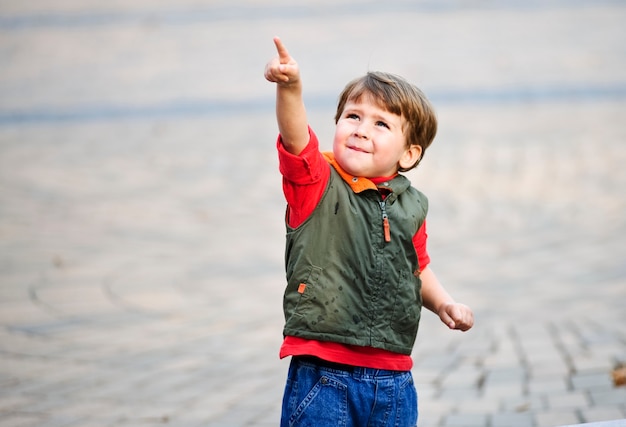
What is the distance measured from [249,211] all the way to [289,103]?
531cm

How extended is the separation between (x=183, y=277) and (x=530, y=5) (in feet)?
38.5

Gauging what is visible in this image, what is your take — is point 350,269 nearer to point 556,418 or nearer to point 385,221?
point 385,221

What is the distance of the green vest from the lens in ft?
8.31

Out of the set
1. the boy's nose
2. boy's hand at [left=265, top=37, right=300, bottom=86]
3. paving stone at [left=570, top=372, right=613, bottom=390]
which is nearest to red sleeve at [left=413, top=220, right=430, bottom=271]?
the boy's nose

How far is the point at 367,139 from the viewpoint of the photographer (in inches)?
103

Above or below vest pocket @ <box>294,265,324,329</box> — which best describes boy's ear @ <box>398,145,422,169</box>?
above

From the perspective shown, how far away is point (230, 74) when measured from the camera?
12.6 m

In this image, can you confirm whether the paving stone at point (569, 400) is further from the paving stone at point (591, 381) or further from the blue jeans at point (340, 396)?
the blue jeans at point (340, 396)

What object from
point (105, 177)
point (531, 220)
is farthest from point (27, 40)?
point (531, 220)

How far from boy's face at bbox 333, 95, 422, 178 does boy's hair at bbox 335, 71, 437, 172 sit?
0.02m

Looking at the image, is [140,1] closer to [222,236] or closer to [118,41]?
[118,41]

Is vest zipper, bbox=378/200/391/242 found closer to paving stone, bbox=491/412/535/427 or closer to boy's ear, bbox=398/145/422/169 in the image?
boy's ear, bbox=398/145/422/169

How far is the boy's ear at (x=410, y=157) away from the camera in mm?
2729

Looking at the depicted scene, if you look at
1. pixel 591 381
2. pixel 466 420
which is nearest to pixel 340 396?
pixel 466 420
